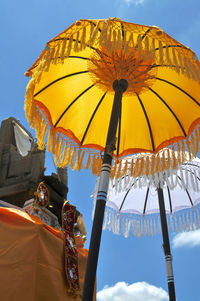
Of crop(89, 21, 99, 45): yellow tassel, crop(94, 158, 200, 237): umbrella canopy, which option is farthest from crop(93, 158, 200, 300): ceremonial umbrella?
crop(89, 21, 99, 45): yellow tassel

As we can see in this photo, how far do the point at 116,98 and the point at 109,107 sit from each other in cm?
101

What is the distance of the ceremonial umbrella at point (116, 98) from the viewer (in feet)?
12.0

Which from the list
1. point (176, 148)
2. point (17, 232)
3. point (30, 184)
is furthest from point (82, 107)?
point (30, 184)

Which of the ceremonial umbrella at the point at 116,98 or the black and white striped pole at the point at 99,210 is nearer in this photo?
the black and white striped pole at the point at 99,210

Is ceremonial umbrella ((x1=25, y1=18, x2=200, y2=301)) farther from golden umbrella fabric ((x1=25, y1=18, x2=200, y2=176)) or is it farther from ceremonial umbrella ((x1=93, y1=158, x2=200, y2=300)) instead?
ceremonial umbrella ((x1=93, y1=158, x2=200, y2=300))

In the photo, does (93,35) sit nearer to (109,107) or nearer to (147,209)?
(109,107)

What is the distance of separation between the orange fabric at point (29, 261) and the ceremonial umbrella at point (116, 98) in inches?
46.8

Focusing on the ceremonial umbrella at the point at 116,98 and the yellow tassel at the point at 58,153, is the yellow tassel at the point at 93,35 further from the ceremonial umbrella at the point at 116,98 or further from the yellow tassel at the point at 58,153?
the yellow tassel at the point at 58,153

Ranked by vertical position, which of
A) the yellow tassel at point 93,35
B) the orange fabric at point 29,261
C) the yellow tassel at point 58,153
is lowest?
the orange fabric at point 29,261

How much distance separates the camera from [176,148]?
15.7ft

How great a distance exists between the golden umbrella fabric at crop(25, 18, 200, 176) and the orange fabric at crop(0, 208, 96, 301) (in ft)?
3.91

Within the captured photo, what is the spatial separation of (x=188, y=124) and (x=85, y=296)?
3.01m

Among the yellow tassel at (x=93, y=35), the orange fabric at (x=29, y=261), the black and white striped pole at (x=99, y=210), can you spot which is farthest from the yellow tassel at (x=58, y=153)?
the yellow tassel at (x=93, y=35)

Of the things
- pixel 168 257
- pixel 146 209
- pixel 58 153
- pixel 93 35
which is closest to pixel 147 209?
pixel 146 209
